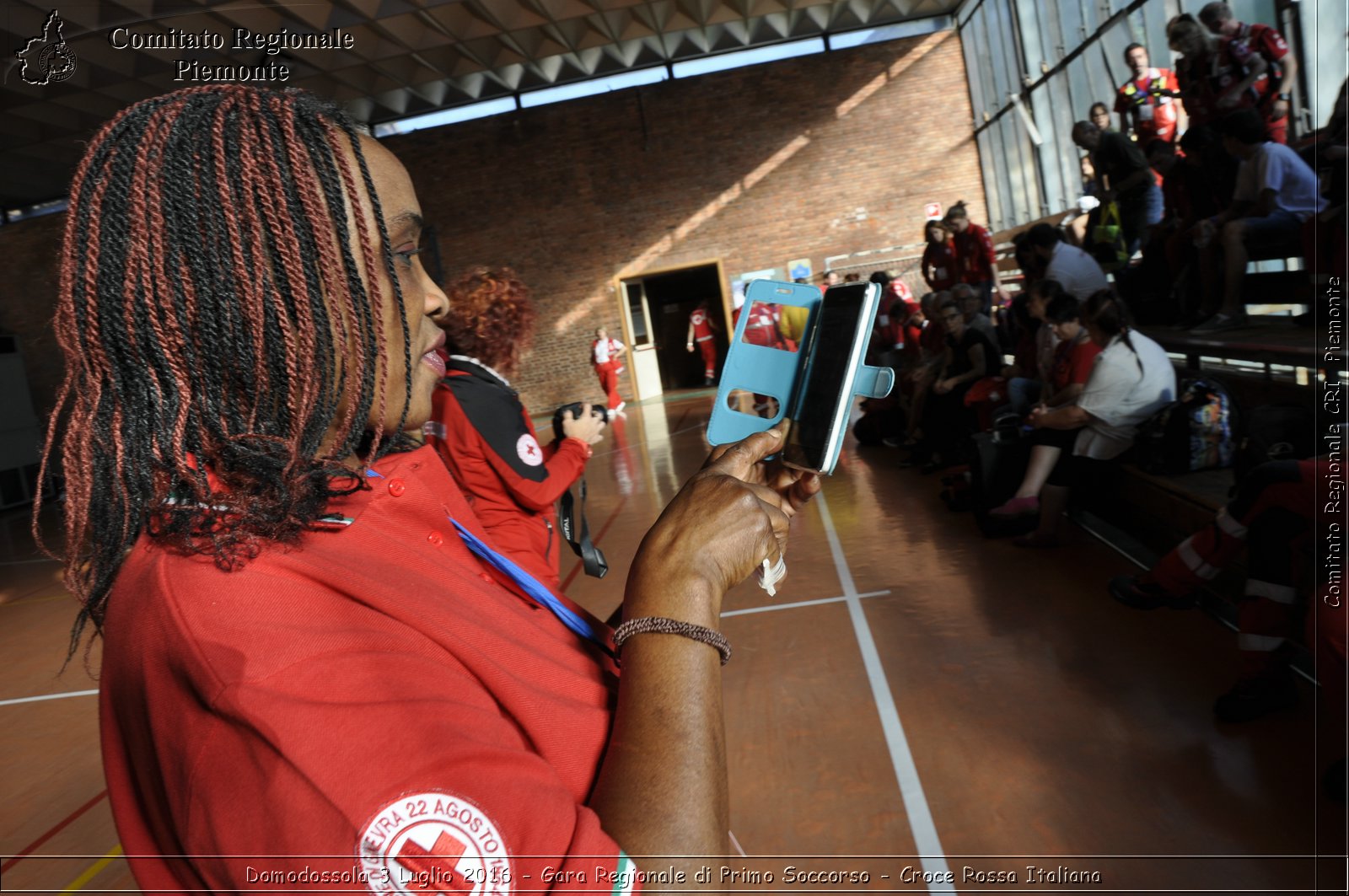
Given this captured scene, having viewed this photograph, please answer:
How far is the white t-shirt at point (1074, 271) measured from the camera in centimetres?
641

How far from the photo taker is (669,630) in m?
0.79

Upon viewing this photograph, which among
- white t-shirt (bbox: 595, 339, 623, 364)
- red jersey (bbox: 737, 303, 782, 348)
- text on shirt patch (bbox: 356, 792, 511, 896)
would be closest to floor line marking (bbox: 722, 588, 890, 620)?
red jersey (bbox: 737, 303, 782, 348)

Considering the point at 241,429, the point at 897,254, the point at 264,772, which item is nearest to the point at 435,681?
the point at 264,772

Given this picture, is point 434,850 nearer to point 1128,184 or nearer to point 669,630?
point 669,630

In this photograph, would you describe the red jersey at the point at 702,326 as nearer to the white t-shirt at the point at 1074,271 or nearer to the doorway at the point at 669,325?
the doorway at the point at 669,325

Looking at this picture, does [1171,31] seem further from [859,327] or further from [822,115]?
[822,115]

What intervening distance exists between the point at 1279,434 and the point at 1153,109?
515 centimetres

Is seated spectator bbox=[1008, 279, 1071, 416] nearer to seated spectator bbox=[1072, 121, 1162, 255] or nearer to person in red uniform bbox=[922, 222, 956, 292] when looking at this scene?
seated spectator bbox=[1072, 121, 1162, 255]

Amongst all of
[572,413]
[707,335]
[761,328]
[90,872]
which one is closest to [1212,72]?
[572,413]

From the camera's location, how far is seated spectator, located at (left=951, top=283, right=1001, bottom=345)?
726 centimetres

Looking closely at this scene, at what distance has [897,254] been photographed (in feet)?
53.9

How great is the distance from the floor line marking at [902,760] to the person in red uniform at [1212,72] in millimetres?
3975

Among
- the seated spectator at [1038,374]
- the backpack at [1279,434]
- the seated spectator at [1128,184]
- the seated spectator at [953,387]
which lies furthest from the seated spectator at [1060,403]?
the seated spectator at [1128,184]

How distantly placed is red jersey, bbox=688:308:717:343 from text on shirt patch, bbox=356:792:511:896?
17.8 meters
